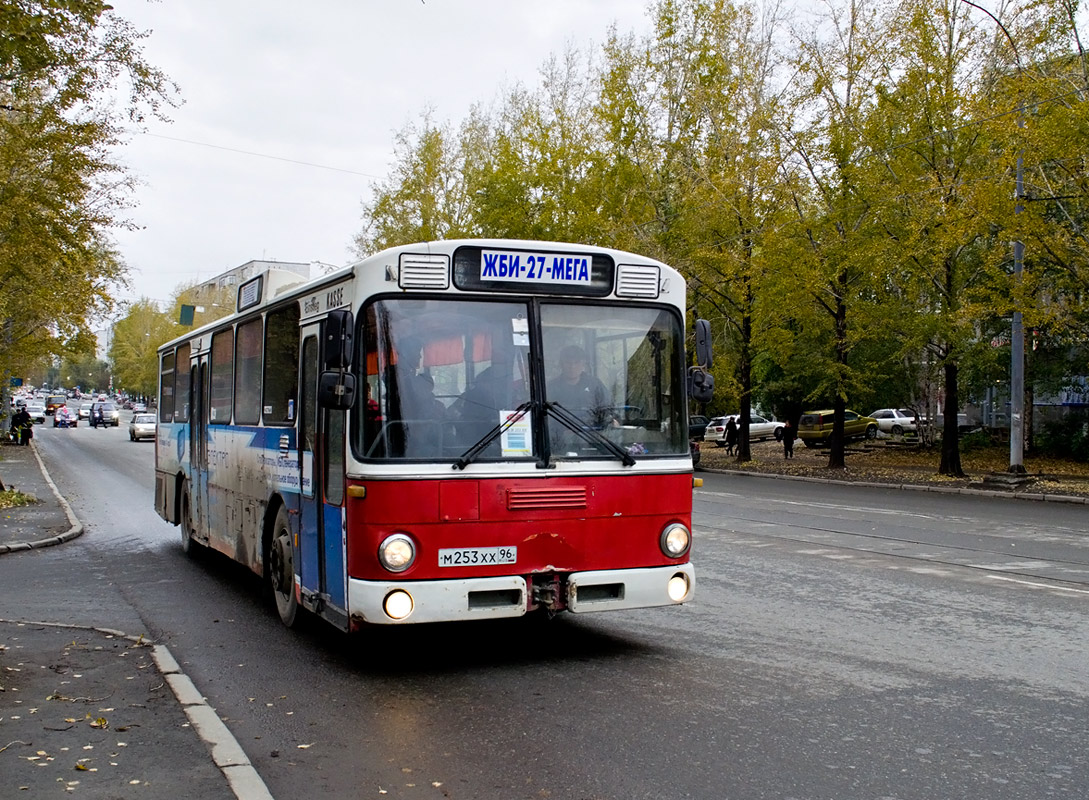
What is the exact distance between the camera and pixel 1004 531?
53.3ft

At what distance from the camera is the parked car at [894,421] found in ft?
167

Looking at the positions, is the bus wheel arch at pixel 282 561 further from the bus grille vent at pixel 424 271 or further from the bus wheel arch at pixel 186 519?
the bus wheel arch at pixel 186 519

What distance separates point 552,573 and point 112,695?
2864mm

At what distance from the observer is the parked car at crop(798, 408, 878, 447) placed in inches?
1889

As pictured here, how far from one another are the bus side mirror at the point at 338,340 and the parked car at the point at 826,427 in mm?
42690

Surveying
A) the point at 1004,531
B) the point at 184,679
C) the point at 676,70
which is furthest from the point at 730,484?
the point at 184,679

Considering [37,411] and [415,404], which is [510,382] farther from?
[37,411]

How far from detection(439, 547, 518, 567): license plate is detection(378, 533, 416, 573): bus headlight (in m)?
0.20

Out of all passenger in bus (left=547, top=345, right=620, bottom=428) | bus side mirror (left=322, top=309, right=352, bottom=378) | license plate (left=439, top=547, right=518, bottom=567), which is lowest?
license plate (left=439, top=547, right=518, bottom=567)

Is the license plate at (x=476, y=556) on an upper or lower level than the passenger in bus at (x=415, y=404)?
lower

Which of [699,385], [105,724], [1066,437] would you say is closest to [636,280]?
[699,385]

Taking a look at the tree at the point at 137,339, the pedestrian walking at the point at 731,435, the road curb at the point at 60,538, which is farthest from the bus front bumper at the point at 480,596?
the tree at the point at 137,339

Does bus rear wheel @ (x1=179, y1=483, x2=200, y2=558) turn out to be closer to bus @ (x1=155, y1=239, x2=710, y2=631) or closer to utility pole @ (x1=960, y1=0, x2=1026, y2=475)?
bus @ (x1=155, y1=239, x2=710, y2=631)

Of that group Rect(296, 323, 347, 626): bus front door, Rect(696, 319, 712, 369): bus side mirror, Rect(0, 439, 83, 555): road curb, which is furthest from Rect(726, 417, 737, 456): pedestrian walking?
Rect(296, 323, 347, 626): bus front door
